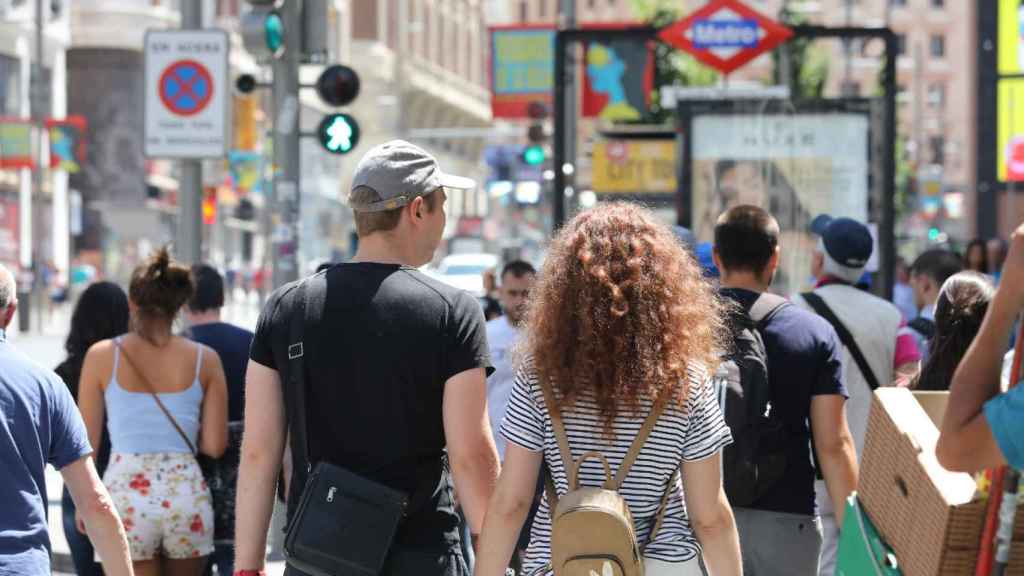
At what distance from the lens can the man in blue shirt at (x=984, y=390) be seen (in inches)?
111

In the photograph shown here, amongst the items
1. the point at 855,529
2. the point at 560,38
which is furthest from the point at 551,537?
the point at 560,38

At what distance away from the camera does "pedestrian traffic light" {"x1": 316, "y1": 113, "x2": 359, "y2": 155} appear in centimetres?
1178

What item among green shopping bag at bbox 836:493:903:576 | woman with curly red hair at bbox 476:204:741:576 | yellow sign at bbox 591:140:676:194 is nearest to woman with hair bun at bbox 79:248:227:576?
woman with curly red hair at bbox 476:204:741:576

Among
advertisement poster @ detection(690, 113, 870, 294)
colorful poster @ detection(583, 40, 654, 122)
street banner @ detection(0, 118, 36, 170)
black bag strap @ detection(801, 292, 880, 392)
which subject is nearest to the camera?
black bag strap @ detection(801, 292, 880, 392)

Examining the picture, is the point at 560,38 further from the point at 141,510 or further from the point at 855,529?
the point at 855,529

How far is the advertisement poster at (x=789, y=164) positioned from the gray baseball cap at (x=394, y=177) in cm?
828

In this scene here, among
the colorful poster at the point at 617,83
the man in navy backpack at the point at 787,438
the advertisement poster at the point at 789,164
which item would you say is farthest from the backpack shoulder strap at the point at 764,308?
the colorful poster at the point at 617,83

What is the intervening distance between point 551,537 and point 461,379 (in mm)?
535

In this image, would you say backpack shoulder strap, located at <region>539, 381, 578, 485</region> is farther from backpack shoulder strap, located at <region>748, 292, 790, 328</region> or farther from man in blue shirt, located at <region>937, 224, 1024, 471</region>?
backpack shoulder strap, located at <region>748, 292, 790, 328</region>

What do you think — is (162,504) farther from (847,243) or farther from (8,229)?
(8,229)

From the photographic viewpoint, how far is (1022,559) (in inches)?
115

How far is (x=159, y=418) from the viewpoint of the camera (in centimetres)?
646

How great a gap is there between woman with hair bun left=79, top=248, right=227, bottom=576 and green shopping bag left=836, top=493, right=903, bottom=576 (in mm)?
3277

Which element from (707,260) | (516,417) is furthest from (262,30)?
(516,417)
